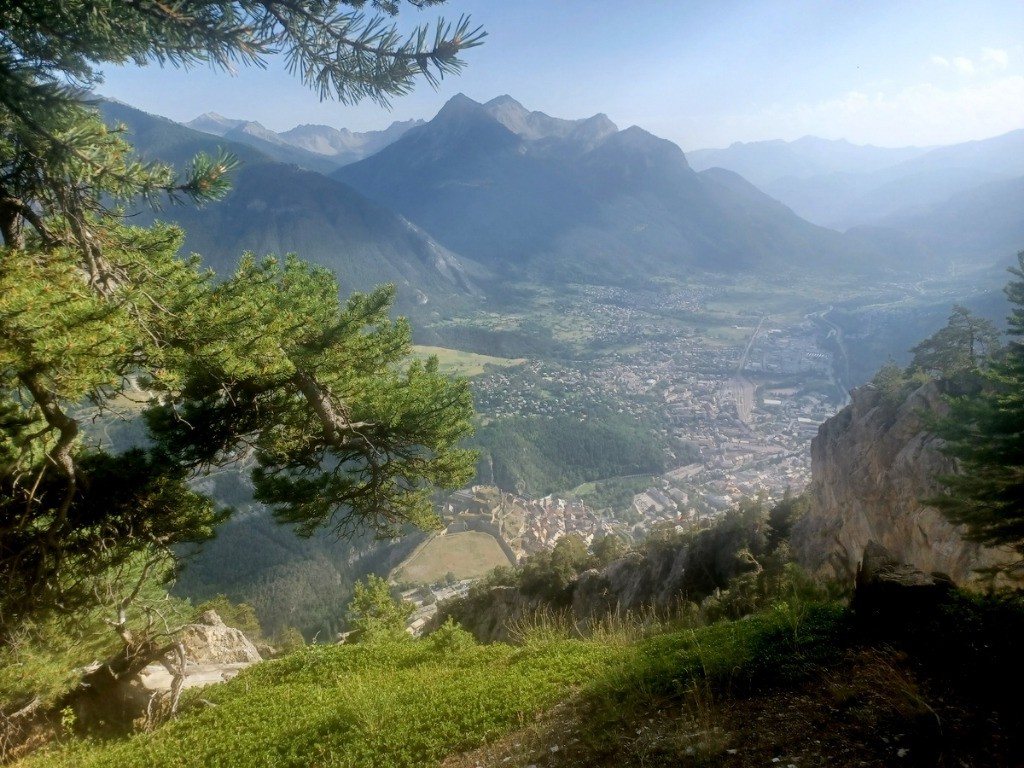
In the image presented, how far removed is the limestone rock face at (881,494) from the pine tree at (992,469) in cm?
480

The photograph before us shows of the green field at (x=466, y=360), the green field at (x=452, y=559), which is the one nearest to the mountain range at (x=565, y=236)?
the green field at (x=466, y=360)

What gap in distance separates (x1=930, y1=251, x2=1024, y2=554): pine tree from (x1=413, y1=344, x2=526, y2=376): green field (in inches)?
2816

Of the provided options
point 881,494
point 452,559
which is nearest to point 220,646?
point 881,494

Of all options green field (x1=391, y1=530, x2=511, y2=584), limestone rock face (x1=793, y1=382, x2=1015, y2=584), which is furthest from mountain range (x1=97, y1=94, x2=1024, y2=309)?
limestone rock face (x1=793, y1=382, x2=1015, y2=584)

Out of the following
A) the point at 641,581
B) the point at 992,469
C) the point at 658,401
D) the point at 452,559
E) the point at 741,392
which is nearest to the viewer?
the point at 992,469

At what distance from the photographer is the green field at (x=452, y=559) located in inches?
1550

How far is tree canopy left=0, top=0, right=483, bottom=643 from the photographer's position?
2840mm

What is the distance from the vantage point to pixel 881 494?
15.8 metres

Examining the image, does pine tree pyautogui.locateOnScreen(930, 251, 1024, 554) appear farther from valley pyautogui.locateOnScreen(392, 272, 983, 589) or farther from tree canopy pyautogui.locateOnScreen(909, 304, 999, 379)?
valley pyautogui.locateOnScreen(392, 272, 983, 589)

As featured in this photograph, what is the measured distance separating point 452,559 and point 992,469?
38.6 m

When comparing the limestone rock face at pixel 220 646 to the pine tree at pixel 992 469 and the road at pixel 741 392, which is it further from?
the road at pixel 741 392

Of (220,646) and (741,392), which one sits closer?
(220,646)

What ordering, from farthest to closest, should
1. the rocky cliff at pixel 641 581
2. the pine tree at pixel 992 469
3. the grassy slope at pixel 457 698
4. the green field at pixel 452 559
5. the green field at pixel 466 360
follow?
the green field at pixel 466 360, the green field at pixel 452 559, the rocky cliff at pixel 641 581, the pine tree at pixel 992 469, the grassy slope at pixel 457 698

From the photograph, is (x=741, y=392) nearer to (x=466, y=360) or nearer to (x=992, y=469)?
(x=466, y=360)
